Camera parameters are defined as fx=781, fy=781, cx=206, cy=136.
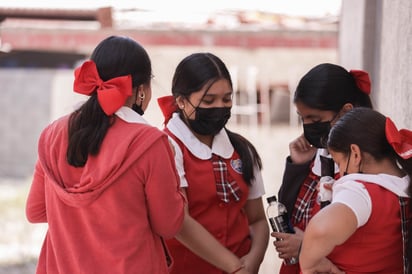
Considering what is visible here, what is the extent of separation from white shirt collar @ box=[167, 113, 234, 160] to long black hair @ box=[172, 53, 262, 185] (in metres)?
0.06

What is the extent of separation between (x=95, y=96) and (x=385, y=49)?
84.9 inches

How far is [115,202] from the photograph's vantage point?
2355mm

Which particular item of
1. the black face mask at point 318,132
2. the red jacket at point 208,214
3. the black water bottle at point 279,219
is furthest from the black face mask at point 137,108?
the black face mask at point 318,132

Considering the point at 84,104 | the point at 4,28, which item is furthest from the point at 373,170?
the point at 4,28

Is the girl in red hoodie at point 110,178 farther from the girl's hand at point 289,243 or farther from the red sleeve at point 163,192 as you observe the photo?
the girl's hand at point 289,243

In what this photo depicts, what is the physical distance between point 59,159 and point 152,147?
0.31 metres

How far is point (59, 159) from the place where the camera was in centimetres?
244

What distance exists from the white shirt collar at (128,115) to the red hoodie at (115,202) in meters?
0.02

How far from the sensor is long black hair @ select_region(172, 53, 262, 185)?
283 centimetres

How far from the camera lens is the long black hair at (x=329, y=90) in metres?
2.83

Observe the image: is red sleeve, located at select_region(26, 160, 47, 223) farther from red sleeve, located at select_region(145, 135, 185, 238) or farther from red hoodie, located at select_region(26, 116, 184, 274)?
red sleeve, located at select_region(145, 135, 185, 238)

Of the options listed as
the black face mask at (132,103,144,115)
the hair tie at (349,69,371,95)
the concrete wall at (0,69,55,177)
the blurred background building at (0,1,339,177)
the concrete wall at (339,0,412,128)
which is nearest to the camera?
the black face mask at (132,103,144,115)

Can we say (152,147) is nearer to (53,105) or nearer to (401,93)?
(401,93)

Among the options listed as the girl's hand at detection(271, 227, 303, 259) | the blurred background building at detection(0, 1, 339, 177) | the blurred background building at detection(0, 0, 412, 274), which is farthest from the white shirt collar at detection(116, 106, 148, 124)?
the blurred background building at detection(0, 1, 339, 177)
